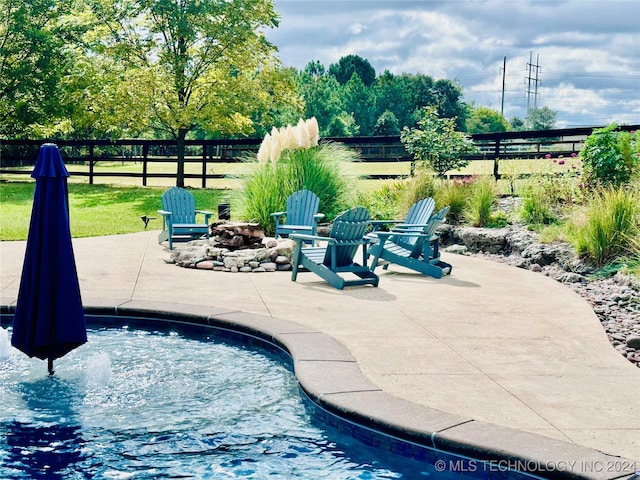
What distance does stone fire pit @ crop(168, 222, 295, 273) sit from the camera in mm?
9109

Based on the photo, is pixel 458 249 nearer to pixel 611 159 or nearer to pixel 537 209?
pixel 537 209

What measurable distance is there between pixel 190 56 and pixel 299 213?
12.9m

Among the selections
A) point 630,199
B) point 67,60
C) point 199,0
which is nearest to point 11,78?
point 67,60

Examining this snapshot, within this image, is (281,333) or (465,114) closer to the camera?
(281,333)

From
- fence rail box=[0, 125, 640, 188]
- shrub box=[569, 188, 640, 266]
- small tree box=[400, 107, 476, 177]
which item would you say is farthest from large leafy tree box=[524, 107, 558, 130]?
shrub box=[569, 188, 640, 266]

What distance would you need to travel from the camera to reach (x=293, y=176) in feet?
39.1

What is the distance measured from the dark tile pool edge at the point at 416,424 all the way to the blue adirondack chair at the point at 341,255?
2.20 meters

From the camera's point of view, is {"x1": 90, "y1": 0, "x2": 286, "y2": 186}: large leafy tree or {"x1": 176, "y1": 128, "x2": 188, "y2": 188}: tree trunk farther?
{"x1": 176, "y1": 128, "x2": 188, "y2": 188}: tree trunk

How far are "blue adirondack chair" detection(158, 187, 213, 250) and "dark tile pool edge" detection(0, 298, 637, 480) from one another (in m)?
5.36

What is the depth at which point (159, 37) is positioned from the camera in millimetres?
22453

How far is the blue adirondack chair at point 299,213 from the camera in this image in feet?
34.4

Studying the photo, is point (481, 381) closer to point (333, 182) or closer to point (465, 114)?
point (333, 182)

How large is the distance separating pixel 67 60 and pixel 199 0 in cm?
649

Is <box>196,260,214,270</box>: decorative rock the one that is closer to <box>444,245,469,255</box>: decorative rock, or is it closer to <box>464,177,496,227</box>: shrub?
<box>444,245,469,255</box>: decorative rock
